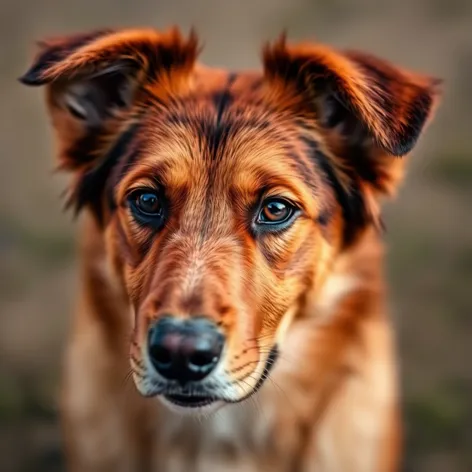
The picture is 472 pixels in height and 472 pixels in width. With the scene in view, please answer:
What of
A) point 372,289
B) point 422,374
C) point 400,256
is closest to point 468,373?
point 422,374

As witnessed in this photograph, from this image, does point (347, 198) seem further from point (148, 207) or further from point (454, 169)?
point (454, 169)

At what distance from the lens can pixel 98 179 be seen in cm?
401

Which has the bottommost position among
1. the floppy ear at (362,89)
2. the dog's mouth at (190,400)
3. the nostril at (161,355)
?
the dog's mouth at (190,400)

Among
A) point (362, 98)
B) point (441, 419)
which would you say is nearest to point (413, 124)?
point (362, 98)

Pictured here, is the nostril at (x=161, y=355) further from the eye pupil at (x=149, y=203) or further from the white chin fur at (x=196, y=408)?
the eye pupil at (x=149, y=203)

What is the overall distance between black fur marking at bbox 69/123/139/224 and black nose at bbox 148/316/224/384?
0.85m

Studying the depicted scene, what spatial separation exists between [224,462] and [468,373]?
1877 millimetres

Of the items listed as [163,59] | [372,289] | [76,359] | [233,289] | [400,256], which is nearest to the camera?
[233,289]

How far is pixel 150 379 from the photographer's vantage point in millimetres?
3471

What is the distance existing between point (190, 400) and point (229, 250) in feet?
1.70

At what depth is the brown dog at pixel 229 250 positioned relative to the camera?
3.50m

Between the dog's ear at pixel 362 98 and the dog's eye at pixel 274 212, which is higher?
the dog's ear at pixel 362 98

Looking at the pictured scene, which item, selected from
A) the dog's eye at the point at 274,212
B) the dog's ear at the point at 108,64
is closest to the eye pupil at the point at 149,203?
the dog's eye at the point at 274,212

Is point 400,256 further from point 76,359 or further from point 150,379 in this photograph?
point 150,379
